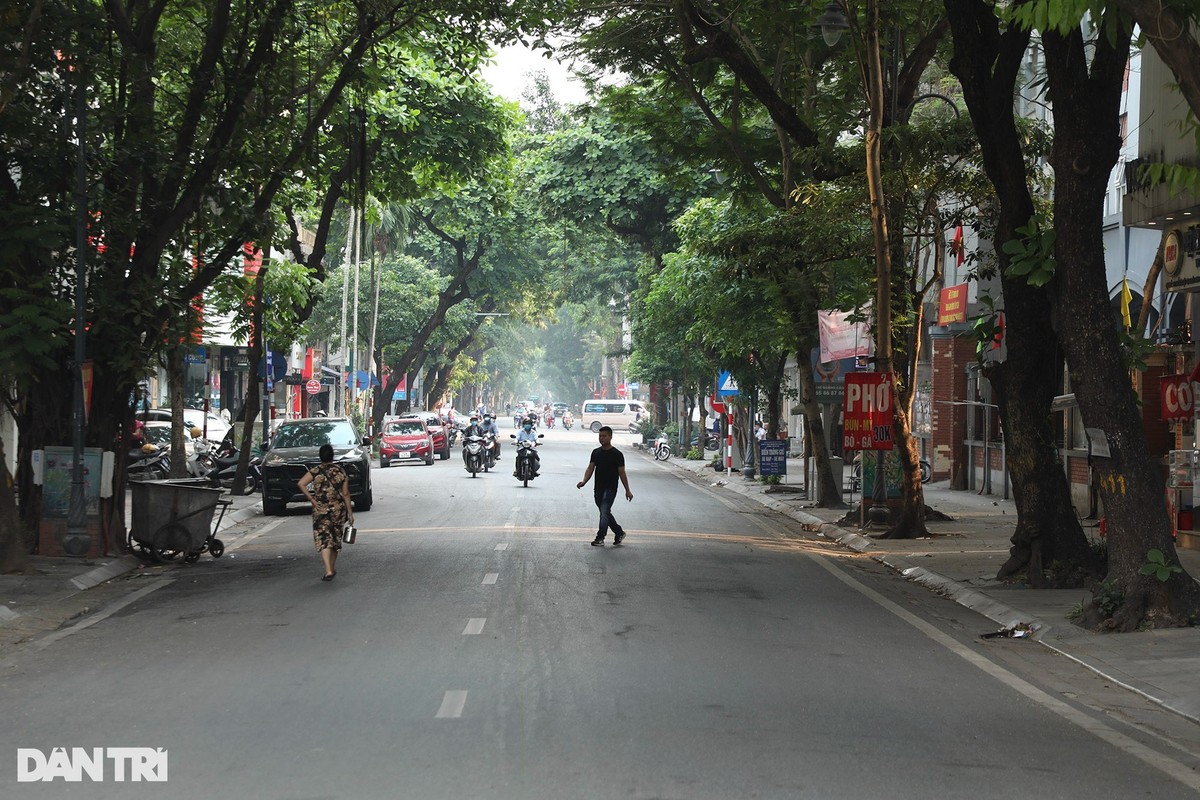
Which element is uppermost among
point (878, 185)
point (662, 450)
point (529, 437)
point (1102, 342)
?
point (878, 185)

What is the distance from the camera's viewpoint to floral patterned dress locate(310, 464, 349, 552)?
50.3ft

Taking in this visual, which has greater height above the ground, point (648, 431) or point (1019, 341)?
point (1019, 341)

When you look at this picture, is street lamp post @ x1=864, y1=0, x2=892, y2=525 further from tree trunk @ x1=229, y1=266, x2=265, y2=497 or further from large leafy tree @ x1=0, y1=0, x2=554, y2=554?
tree trunk @ x1=229, y1=266, x2=265, y2=497

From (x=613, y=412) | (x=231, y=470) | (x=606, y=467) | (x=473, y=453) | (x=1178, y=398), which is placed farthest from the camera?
(x=613, y=412)

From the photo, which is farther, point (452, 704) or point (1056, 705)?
point (1056, 705)

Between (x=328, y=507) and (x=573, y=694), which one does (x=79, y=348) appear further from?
(x=573, y=694)

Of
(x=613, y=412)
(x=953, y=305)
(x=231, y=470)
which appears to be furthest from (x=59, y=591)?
(x=613, y=412)

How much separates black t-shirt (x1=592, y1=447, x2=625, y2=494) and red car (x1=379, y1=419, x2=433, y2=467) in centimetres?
2886

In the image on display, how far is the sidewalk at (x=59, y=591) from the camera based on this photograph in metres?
12.4

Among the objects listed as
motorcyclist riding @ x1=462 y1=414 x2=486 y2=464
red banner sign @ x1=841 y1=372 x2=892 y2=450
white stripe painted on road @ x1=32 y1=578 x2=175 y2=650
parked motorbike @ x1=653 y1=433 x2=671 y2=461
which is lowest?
white stripe painted on road @ x1=32 y1=578 x2=175 y2=650

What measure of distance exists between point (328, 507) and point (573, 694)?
7225 millimetres

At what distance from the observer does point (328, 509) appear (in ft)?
50.5

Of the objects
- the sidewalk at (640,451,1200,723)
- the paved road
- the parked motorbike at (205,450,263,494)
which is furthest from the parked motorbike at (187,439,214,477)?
the paved road

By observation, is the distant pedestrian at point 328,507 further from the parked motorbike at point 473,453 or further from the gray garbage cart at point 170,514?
the parked motorbike at point 473,453
